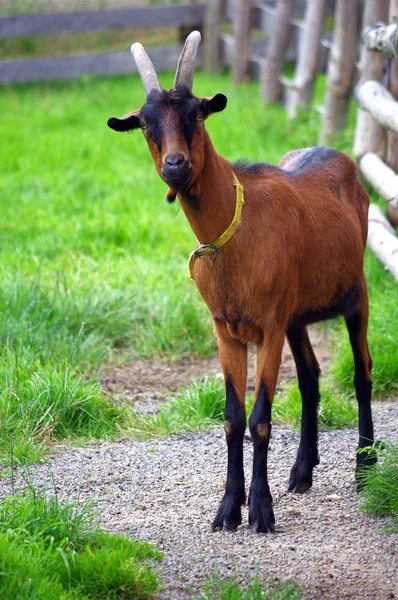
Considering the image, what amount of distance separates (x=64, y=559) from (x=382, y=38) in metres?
5.04

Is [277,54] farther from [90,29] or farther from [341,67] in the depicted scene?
[341,67]

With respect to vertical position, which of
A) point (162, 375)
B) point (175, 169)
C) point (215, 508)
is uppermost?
point (175, 169)

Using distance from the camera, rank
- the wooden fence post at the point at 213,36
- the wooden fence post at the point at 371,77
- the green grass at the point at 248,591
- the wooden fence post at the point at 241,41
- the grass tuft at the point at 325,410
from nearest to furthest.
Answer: the green grass at the point at 248,591 < the grass tuft at the point at 325,410 < the wooden fence post at the point at 371,77 < the wooden fence post at the point at 241,41 < the wooden fence post at the point at 213,36

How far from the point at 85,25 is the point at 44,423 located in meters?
11.5

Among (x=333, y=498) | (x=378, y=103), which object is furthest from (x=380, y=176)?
(x=333, y=498)

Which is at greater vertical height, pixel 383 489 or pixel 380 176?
pixel 380 176

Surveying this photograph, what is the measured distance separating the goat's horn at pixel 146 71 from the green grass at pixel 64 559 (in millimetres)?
1847

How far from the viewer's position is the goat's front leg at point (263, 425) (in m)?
4.52

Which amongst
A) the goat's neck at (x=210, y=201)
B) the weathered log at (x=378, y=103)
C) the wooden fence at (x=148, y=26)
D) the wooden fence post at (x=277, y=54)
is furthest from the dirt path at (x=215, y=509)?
the wooden fence at (x=148, y=26)

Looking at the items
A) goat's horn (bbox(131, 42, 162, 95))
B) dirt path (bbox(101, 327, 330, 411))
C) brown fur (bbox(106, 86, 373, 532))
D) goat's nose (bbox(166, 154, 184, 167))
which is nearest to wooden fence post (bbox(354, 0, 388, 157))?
dirt path (bbox(101, 327, 330, 411))

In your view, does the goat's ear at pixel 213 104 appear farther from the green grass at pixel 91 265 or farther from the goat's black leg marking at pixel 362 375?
the goat's black leg marking at pixel 362 375

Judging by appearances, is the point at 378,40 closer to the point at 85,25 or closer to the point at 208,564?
the point at 208,564

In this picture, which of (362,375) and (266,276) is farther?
(362,375)

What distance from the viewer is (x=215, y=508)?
4812 mm
